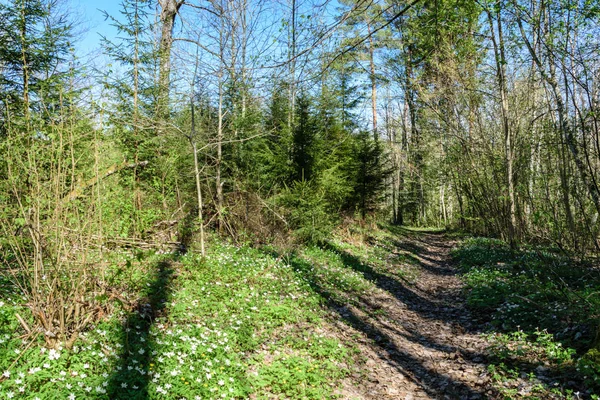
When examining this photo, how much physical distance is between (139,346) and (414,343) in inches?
180

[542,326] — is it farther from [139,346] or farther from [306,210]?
[306,210]

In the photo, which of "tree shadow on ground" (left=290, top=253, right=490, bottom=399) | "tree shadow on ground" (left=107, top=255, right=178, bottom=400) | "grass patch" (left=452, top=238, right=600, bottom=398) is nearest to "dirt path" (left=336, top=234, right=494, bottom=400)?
"tree shadow on ground" (left=290, top=253, right=490, bottom=399)

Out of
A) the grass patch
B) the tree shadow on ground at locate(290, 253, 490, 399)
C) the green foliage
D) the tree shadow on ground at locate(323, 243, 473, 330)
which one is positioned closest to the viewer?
the grass patch

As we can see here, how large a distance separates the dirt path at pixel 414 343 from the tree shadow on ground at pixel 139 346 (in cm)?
243

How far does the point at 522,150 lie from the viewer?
11445 millimetres

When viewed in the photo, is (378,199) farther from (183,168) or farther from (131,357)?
(131,357)

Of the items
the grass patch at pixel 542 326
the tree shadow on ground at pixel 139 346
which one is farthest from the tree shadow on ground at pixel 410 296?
the tree shadow on ground at pixel 139 346

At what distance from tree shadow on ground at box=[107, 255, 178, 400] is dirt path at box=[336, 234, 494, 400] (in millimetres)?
2433

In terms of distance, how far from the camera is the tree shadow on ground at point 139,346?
367cm

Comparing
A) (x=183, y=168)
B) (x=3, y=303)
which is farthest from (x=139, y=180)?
(x=3, y=303)

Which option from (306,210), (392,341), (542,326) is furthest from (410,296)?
(306,210)

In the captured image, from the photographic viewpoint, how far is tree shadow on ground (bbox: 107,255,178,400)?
3670 mm

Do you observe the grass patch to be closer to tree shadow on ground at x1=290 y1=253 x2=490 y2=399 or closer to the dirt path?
the dirt path

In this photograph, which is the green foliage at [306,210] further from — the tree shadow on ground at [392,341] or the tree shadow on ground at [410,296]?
the tree shadow on ground at [392,341]
